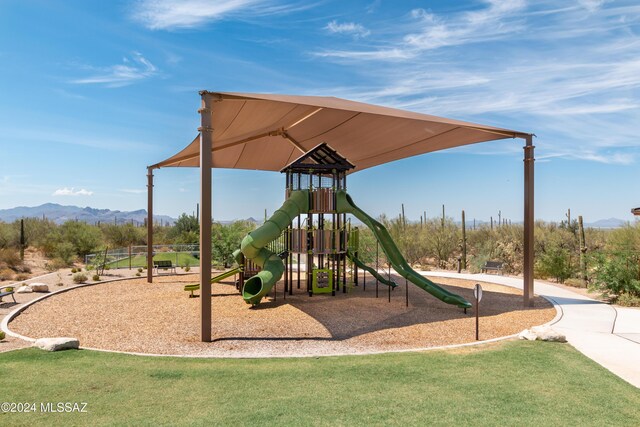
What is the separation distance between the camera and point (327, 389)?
528cm

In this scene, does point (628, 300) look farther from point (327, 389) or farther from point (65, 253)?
point (65, 253)

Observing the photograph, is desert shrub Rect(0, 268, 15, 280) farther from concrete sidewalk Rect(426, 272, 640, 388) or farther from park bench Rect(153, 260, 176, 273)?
concrete sidewalk Rect(426, 272, 640, 388)

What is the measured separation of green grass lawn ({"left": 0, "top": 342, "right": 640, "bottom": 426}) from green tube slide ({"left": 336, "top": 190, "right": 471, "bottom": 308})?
14.7ft

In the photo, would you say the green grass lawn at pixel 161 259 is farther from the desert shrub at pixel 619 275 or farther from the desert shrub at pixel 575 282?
the desert shrub at pixel 619 275

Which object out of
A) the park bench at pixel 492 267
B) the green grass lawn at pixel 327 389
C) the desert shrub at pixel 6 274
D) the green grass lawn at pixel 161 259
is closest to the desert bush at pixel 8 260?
the desert shrub at pixel 6 274

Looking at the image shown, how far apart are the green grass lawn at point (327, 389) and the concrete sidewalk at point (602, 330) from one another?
44 centimetres

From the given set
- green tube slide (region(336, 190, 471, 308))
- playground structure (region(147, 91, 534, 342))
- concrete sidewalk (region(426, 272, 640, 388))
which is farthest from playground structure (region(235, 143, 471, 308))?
concrete sidewalk (region(426, 272, 640, 388))

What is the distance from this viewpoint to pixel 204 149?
8.41 metres

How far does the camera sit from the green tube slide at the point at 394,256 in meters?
11.6

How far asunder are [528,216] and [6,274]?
2143cm

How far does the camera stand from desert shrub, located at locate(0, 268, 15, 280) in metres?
17.3

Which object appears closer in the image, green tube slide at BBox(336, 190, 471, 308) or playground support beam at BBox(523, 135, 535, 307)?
green tube slide at BBox(336, 190, 471, 308)

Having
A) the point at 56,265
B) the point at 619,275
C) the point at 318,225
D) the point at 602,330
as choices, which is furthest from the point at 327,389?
the point at 56,265

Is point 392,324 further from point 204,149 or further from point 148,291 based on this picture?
point 148,291
